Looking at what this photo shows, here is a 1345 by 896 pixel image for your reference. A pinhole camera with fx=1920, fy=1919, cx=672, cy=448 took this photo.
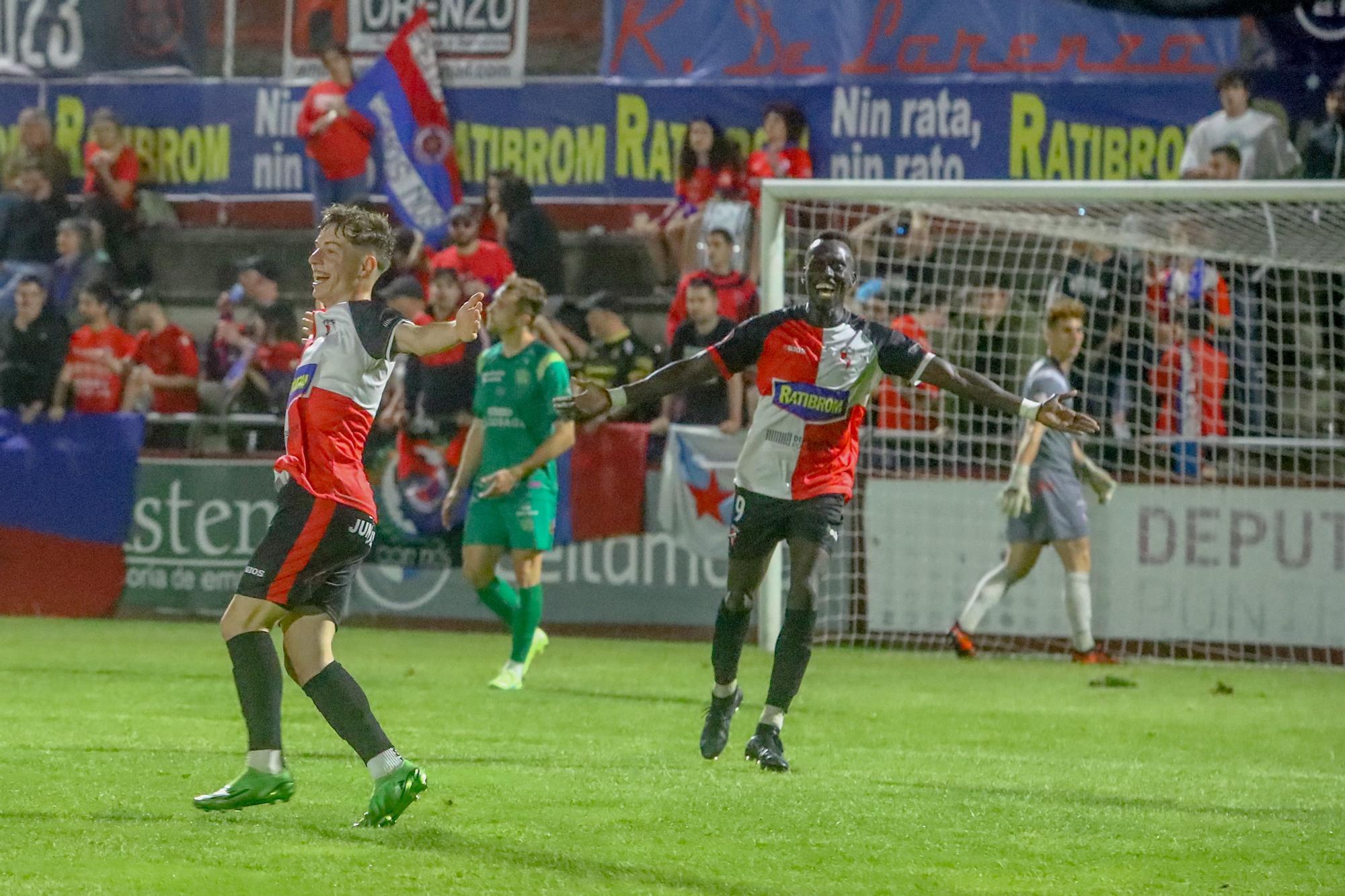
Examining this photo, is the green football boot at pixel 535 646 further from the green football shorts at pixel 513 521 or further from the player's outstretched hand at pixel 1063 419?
the player's outstretched hand at pixel 1063 419

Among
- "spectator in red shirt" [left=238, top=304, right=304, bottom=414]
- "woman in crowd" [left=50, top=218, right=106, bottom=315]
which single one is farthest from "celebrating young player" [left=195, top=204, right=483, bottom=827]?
"woman in crowd" [left=50, top=218, right=106, bottom=315]

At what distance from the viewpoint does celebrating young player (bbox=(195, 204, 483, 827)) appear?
6.07 metres

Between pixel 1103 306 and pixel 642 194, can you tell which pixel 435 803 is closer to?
pixel 1103 306

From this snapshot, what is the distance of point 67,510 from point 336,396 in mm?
10241

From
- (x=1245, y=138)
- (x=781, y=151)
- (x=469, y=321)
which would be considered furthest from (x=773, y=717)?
(x=781, y=151)

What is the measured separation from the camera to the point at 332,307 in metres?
6.25

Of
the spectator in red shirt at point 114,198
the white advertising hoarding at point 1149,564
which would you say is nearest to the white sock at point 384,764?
the white advertising hoarding at point 1149,564

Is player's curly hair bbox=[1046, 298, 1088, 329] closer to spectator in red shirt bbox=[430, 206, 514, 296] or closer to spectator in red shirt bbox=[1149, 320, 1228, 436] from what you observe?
spectator in red shirt bbox=[1149, 320, 1228, 436]

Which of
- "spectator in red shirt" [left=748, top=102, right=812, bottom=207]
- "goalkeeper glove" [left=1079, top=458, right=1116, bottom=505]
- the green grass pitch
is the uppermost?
"spectator in red shirt" [left=748, top=102, right=812, bottom=207]

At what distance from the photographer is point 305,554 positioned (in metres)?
6.07

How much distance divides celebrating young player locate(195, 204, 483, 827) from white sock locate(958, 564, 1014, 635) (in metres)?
7.29

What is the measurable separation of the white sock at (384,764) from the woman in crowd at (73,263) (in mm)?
11974

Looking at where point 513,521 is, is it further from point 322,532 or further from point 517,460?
point 322,532

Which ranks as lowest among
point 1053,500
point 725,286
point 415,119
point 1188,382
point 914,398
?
point 1053,500
